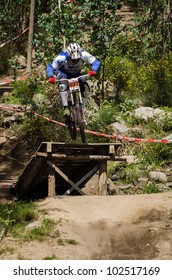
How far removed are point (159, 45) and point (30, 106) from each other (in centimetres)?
513

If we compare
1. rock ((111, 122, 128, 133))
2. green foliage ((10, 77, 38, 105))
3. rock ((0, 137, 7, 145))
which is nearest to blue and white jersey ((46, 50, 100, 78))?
rock ((111, 122, 128, 133))

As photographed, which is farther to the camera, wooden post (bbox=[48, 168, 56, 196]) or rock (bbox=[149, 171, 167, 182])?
rock (bbox=[149, 171, 167, 182])

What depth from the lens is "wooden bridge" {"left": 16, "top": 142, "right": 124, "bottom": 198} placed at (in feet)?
35.4

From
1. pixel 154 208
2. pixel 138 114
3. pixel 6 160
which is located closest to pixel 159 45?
pixel 138 114

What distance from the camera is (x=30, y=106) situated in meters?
15.9

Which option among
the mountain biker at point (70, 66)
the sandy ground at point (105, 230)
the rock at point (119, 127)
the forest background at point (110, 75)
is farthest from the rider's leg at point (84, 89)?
the rock at point (119, 127)

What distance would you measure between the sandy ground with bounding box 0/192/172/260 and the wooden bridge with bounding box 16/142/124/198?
0.81m

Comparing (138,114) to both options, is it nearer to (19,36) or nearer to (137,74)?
(137,74)

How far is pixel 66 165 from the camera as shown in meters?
11.9

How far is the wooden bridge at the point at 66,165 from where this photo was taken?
1080 cm

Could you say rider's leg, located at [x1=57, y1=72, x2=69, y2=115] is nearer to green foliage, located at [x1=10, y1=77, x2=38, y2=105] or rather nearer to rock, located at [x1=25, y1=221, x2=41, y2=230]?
rock, located at [x1=25, y1=221, x2=41, y2=230]

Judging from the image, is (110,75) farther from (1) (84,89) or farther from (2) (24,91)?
(1) (84,89)

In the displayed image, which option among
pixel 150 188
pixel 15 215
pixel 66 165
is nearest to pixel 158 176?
pixel 150 188

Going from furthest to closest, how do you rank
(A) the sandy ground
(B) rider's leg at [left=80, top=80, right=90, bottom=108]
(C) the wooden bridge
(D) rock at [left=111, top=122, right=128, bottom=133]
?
1. (D) rock at [left=111, top=122, right=128, bottom=133]
2. (C) the wooden bridge
3. (B) rider's leg at [left=80, top=80, right=90, bottom=108]
4. (A) the sandy ground
